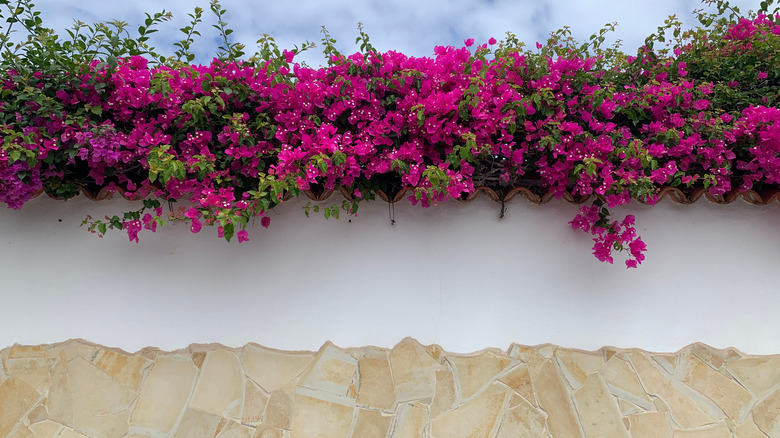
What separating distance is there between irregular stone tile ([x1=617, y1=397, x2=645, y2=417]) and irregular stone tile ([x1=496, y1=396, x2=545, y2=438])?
15.8 inches

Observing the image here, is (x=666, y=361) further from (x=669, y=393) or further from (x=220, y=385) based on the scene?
(x=220, y=385)

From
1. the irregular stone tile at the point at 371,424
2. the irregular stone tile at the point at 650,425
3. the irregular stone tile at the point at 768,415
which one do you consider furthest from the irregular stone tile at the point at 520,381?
the irregular stone tile at the point at 768,415

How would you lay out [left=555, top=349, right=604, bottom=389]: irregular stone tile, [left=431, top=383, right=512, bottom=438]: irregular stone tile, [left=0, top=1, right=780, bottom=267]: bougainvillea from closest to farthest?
[left=0, top=1, right=780, bottom=267]: bougainvillea, [left=431, top=383, right=512, bottom=438]: irregular stone tile, [left=555, top=349, right=604, bottom=389]: irregular stone tile

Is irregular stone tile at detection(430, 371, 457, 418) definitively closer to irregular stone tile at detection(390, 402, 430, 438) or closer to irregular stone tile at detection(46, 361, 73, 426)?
irregular stone tile at detection(390, 402, 430, 438)

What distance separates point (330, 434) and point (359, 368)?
34 cm

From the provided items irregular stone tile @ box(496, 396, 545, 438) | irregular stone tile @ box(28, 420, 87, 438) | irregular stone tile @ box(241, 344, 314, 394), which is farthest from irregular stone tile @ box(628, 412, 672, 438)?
irregular stone tile @ box(28, 420, 87, 438)

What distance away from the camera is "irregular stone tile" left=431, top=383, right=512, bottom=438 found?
238cm

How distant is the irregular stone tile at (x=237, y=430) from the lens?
2373 mm

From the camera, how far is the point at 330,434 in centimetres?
237

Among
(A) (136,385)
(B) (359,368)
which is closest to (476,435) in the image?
(B) (359,368)

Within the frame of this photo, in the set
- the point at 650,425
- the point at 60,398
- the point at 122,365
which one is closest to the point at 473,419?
the point at 650,425

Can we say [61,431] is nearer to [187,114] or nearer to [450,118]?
[187,114]

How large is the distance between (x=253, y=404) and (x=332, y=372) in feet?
1.35

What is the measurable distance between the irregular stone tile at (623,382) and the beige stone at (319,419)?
4.32 feet
